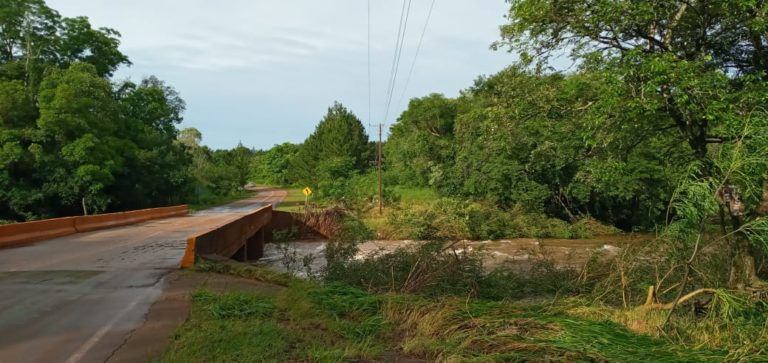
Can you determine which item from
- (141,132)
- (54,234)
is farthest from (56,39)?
(54,234)

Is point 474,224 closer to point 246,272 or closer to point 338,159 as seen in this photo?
point 246,272

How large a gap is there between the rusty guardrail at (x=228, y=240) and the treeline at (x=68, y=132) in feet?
49.1

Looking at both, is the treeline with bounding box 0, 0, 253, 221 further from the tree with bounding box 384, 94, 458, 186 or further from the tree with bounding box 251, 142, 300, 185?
the tree with bounding box 251, 142, 300, 185

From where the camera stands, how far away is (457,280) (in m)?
11.2

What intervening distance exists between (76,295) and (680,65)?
36.0ft

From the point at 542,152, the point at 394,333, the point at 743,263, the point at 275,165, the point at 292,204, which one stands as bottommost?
the point at 292,204

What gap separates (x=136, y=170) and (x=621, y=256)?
140 feet

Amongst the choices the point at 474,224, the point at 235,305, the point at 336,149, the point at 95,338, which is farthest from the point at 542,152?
the point at 336,149

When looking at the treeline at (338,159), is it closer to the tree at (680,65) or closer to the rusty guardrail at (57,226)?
the rusty guardrail at (57,226)

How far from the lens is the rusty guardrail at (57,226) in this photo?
57.7 feet

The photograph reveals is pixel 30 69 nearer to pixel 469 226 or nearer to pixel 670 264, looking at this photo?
pixel 469 226

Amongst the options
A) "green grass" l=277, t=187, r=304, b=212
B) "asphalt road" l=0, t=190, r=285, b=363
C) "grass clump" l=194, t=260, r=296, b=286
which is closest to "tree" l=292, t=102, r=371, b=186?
"green grass" l=277, t=187, r=304, b=212

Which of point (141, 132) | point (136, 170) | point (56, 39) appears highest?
point (56, 39)

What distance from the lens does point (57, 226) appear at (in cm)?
2077
